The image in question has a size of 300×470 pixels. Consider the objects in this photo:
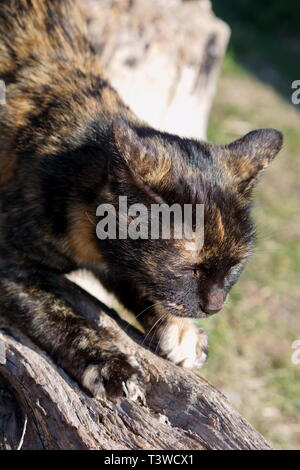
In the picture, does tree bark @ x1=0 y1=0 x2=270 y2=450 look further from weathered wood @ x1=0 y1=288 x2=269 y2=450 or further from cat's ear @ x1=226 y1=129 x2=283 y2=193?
cat's ear @ x1=226 y1=129 x2=283 y2=193

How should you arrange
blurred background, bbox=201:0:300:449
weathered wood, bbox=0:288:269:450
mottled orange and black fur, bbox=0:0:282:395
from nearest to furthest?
weathered wood, bbox=0:288:269:450 → mottled orange and black fur, bbox=0:0:282:395 → blurred background, bbox=201:0:300:449

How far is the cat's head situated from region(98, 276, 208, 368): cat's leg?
0.23 metres

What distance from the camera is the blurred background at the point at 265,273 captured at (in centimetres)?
412

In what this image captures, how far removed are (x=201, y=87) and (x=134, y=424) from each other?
3128 mm

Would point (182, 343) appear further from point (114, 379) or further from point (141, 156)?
point (141, 156)

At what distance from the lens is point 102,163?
271 centimetres

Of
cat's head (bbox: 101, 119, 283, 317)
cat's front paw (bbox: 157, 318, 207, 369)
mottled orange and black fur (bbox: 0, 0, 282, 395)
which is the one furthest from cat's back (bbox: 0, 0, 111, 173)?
cat's front paw (bbox: 157, 318, 207, 369)

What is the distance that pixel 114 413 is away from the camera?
240cm

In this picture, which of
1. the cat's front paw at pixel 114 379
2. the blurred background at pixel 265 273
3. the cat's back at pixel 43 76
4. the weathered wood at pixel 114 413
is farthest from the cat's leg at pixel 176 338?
the cat's back at pixel 43 76

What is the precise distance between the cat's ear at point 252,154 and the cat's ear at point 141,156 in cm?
38

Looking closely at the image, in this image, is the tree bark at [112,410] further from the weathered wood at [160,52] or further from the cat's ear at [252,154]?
the weathered wood at [160,52]

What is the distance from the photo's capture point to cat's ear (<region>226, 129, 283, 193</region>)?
267 cm

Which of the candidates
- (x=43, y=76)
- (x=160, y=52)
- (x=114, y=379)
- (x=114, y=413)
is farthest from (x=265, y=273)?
(x=114, y=413)

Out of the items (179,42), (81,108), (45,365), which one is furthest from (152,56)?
(45,365)
